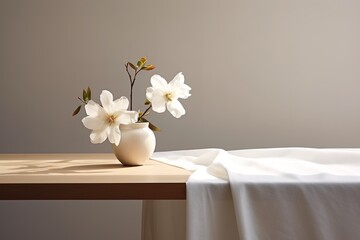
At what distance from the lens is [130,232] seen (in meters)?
2.65

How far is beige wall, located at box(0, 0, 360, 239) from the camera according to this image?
2.60m

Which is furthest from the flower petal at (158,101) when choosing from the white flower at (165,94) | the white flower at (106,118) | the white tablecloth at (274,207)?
the white tablecloth at (274,207)

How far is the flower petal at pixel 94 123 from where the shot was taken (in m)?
1.39

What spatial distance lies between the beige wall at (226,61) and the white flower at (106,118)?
121 cm

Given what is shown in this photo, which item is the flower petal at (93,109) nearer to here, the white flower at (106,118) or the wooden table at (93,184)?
the white flower at (106,118)

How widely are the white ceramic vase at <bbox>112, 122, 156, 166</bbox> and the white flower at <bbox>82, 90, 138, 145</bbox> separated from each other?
0.26 ft

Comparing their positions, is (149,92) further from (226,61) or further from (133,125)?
(226,61)

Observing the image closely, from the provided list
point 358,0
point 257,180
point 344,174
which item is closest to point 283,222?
point 257,180

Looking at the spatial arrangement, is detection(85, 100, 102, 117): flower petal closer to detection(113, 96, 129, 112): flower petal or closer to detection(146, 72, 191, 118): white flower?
detection(113, 96, 129, 112): flower petal

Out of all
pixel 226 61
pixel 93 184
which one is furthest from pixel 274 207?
pixel 226 61

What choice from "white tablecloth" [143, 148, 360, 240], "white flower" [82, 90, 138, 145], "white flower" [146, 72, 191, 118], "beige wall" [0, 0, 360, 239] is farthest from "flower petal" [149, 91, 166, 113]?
"beige wall" [0, 0, 360, 239]

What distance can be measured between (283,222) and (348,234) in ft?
0.41

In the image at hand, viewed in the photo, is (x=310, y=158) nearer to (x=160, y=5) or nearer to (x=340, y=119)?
(x=340, y=119)

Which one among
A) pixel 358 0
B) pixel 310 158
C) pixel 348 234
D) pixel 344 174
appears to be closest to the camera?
pixel 348 234
